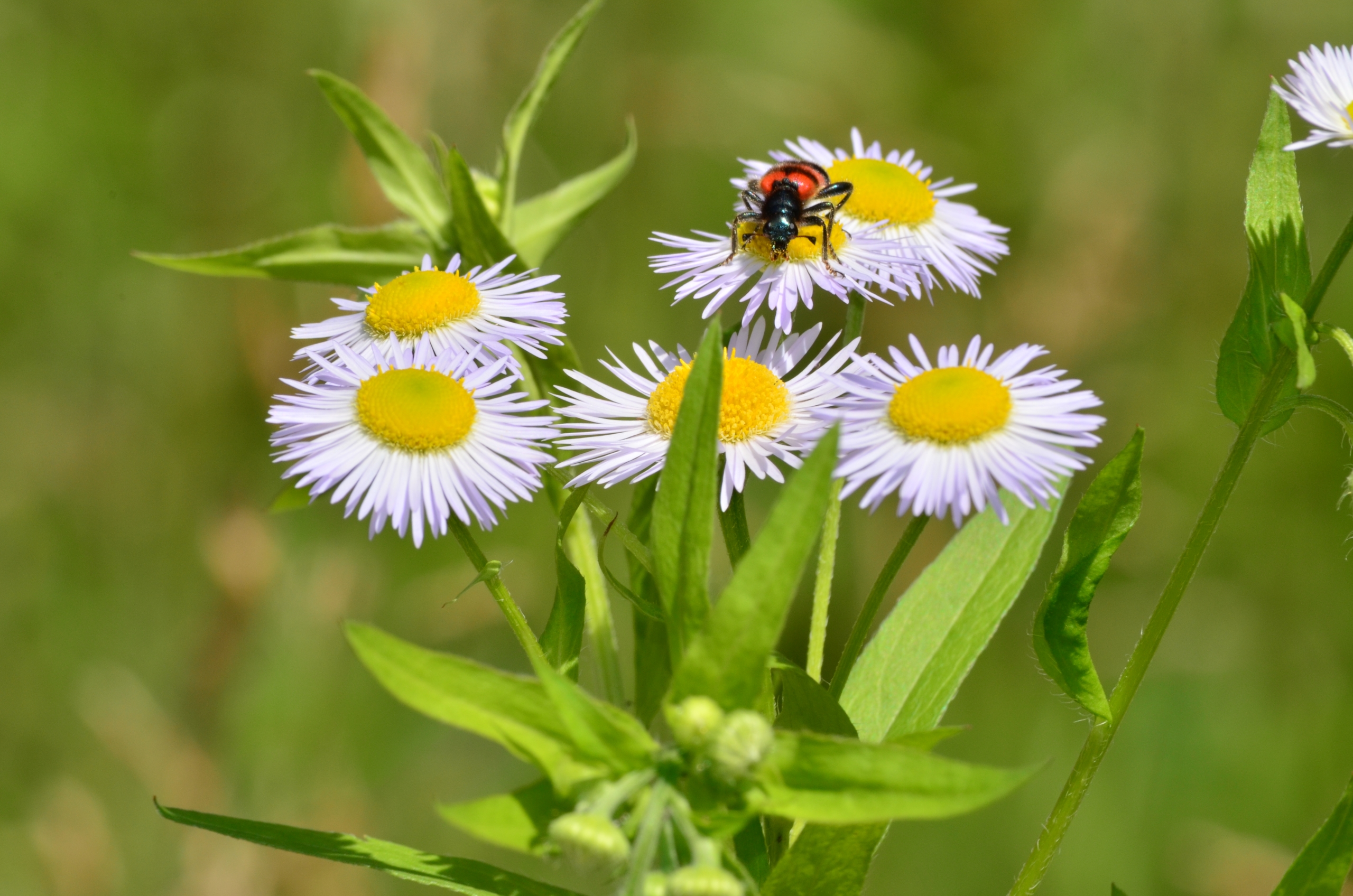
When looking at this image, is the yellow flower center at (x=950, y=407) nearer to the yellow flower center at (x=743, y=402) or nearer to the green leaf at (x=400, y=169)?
the yellow flower center at (x=743, y=402)

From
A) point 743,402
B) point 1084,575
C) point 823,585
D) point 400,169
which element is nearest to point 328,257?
point 400,169

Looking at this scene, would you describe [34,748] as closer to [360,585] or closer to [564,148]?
[360,585]

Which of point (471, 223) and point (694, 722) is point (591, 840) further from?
point (471, 223)

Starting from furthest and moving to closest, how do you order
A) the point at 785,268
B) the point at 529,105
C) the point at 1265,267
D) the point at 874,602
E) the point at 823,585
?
1. the point at 529,105
2. the point at 785,268
3. the point at 823,585
4. the point at 1265,267
5. the point at 874,602

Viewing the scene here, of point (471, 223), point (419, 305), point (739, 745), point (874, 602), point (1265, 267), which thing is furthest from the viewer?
point (471, 223)

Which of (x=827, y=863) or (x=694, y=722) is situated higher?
(x=694, y=722)

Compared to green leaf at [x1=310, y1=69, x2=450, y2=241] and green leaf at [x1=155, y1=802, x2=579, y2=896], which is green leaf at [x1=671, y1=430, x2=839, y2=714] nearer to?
green leaf at [x1=155, y1=802, x2=579, y2=896]

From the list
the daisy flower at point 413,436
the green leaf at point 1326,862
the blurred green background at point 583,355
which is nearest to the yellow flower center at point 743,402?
the daisy flower at point 413,436
